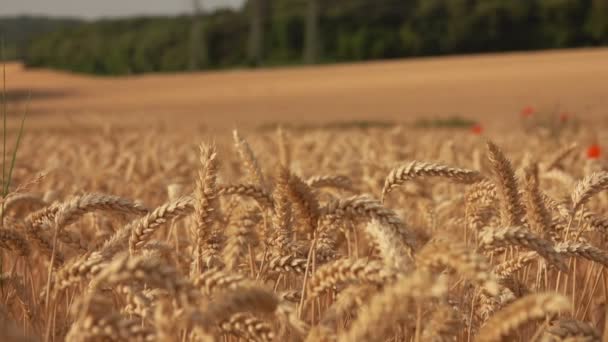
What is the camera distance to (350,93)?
119ft

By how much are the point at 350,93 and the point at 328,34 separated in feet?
77.4

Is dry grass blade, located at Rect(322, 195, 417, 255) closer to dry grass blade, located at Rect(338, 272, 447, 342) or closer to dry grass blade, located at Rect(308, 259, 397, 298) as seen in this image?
dry grass blade, located at Rect(308, 259, 397, 298)

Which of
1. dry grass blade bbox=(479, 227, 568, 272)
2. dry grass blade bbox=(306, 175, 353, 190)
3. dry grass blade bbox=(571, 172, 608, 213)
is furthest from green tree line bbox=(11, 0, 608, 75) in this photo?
dry grass blade bbox=(479, 227, 568, 272)

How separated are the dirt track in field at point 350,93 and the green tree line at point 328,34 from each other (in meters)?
7.79

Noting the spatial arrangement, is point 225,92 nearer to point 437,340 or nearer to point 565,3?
point 565,3

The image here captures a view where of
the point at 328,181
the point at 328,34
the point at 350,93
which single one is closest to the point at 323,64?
the point at 328,34

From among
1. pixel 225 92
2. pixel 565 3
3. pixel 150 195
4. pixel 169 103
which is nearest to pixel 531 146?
pixel 150 195

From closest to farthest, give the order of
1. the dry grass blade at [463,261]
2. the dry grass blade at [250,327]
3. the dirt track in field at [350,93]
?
the dry grass blade at [463,261] → the dry grass blade at [250,327] → the dirt track in field at [350,93]

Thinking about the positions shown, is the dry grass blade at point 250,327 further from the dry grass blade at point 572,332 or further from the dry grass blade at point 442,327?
the dry grass blade at point 572,332

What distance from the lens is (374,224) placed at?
1.81 m

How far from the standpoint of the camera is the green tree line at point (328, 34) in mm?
51844

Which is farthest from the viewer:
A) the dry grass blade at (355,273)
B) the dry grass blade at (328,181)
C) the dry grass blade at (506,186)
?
the dry grass blade at (328,181)

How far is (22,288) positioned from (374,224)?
1.01 m

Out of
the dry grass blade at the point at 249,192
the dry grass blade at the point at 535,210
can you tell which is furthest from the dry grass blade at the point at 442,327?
the dry grass blade at the point at 249,192
